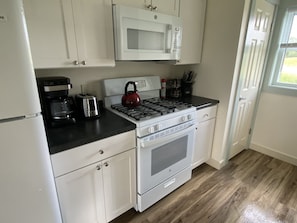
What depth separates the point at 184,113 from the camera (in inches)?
68.0

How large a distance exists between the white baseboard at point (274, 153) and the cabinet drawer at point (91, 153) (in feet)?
7.64

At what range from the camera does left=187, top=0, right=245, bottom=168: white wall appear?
1.90 meters

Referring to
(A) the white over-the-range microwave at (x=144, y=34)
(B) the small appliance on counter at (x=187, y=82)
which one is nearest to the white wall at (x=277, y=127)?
(B) the small appliance on counter at (x=187, y=82)

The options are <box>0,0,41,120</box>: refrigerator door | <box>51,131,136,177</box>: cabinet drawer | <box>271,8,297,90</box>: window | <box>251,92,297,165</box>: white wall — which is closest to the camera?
<box>0,0,41,120</box>: refrigerator door

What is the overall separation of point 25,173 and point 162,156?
1084 millimetres

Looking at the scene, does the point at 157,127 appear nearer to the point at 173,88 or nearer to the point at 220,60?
the point at 173,88

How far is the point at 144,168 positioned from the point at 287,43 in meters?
2.45

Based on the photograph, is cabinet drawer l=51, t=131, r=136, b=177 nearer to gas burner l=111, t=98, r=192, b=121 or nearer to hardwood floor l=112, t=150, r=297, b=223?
gas burner l=111, t=98, r=192, b=121

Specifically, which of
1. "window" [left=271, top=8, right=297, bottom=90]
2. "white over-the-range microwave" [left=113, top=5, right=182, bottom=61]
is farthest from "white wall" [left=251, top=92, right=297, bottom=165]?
"white over-the-range microwave" [left=113, top=5, right=182, bottom=61]

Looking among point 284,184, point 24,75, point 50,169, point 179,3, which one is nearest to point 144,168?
point 50,169

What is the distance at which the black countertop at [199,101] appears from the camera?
1978 mm

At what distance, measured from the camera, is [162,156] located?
167cm

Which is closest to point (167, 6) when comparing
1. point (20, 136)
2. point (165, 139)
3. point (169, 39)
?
point (169, 39)

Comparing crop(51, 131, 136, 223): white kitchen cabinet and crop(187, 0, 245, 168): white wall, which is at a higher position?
crop(187, 0, 245, 168): white wall
